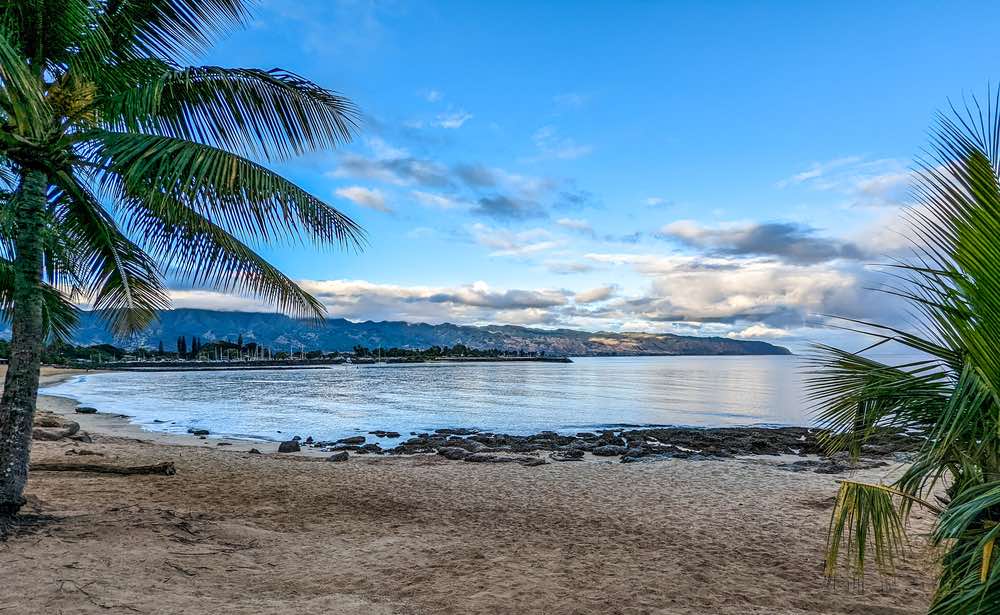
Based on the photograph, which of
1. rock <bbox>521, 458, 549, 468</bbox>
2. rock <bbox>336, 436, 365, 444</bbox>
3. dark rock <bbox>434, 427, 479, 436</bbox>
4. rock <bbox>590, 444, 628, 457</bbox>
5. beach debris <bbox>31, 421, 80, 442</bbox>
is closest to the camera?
beach debris <bbox>31, 421, 80, 442</bbox>

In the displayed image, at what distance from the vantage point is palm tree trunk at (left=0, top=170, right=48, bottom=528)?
5699 millimetres

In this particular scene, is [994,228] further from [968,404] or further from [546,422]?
[546,422]

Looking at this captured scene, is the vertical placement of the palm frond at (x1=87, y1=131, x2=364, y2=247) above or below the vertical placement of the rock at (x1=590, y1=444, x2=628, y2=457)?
above

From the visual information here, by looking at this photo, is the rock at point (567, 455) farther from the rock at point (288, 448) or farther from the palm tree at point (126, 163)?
the palm tree at point (126, 163)

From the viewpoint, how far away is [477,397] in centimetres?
4988

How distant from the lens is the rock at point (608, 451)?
63.0ft

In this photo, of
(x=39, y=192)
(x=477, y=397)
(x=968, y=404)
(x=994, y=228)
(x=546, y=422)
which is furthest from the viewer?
(x=477, y=397)

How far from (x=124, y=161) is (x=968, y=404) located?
23.2 feet

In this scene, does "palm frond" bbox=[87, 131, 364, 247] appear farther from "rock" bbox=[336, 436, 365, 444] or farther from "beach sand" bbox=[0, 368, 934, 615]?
"rock" bbox=[336, 436, 365, 444]

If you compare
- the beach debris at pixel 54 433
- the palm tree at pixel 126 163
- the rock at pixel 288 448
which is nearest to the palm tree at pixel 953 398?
the palm tree at pixel 126 163

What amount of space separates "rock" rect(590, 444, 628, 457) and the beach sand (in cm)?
725

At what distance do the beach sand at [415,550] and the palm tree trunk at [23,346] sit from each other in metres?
0.60

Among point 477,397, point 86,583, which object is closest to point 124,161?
point 86,583

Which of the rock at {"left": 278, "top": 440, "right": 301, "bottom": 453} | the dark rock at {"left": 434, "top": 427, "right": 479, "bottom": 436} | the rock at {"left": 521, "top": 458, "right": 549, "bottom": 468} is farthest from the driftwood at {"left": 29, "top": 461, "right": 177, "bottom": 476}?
the dark rock at {"left": 434, "top": 427, "right": 479, "bottom": 436}
